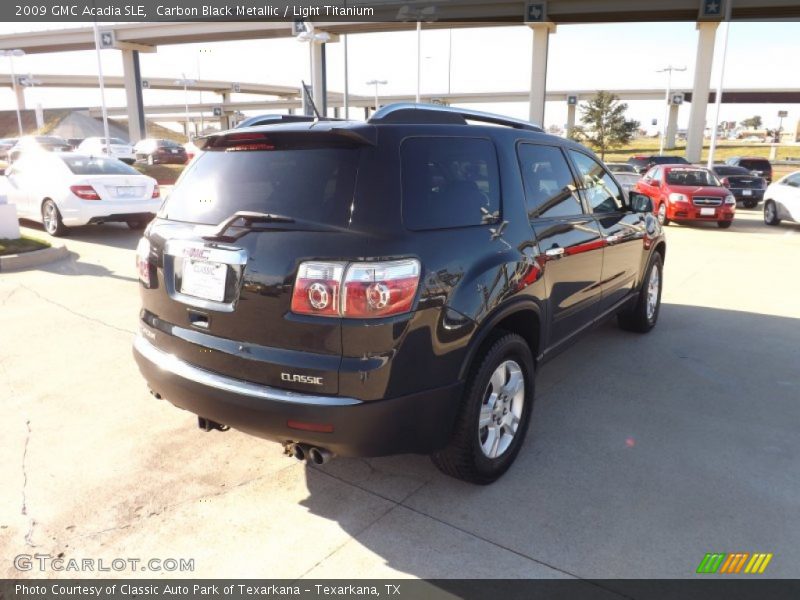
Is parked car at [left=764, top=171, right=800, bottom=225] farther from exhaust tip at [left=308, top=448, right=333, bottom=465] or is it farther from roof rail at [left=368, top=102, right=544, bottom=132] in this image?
exhaust tip at [left=308, top=448, right=333, bottom=465]

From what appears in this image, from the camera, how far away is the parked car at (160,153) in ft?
108

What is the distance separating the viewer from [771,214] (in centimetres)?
1595

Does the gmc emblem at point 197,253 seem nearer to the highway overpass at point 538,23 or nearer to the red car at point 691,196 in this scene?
the red car at point 691,196

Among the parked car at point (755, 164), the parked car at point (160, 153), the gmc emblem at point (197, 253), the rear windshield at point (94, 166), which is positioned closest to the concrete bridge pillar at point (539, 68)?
the parked car at point (755, 164)

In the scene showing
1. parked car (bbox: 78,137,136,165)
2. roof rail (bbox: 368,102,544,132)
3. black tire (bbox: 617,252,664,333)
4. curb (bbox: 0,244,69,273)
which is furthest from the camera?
parked car (bbox: 78,137,136,165)

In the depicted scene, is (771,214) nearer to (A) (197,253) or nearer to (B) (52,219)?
(B) (52,219)

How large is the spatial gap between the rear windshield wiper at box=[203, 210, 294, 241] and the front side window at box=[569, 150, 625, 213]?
264cm

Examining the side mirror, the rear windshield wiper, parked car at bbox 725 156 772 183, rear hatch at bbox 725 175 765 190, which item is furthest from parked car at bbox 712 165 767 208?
the rear windshield wiper

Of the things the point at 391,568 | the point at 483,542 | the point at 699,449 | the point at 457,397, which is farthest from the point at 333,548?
the point at 699,449

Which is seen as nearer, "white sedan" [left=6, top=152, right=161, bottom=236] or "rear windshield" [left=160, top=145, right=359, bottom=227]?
"rear windshield" [left=160, top=145, right=359, bottom=227]

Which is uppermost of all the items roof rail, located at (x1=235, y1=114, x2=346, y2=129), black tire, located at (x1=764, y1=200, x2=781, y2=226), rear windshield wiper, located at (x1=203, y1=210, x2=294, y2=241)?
roof rail, located at (x1=235, y1=114, x2=346, y2=129)

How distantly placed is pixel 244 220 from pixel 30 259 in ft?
23.9

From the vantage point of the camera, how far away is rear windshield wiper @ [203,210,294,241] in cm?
281

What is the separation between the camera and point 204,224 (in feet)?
10.2
